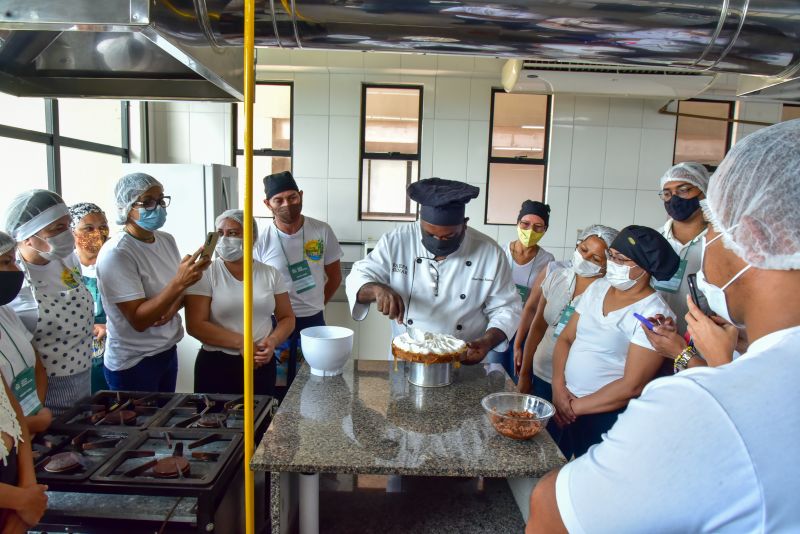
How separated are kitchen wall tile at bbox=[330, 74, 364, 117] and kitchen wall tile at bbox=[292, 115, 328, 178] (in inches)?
6.8

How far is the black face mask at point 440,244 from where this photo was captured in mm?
2096

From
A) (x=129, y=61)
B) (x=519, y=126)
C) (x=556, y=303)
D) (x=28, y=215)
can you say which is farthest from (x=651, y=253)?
(x=519, y=126)

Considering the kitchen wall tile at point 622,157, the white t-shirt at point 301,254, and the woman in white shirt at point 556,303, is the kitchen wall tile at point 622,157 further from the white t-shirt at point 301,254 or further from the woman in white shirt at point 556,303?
the white t-shirt at point 301,254

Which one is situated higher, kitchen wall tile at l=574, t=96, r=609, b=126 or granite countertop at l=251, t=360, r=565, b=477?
kitchen wall tile at l=574, t=96, r=609, b=126

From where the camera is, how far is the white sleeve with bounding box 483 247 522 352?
83.8 inches

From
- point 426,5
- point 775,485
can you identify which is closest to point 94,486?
point 775,485

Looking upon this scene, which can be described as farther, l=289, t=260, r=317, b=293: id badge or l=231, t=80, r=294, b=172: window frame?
l=231, t=80, r=294, b=172: window frame

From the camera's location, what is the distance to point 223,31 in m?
1.30

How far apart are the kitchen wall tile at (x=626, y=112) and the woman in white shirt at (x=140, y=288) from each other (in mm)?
4023

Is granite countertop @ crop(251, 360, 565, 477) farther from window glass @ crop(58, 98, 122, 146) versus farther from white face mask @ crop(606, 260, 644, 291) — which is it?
window glass @ crop(58, 98, 122, 146)

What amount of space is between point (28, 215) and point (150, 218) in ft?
1.61

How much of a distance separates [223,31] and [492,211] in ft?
12.6

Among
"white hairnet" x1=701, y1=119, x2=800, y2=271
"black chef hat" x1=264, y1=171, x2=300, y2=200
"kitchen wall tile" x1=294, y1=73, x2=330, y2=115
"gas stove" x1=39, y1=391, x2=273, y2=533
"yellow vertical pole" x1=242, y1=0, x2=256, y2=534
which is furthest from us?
"kitchen wall tile" x1=294, y1=73, x2=330, y2=115

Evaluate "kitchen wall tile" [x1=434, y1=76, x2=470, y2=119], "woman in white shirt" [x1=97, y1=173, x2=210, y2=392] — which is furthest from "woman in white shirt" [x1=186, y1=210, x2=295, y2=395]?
"kitchen wall tile" [x1=434, y1=76, x2=470, y2=119]
